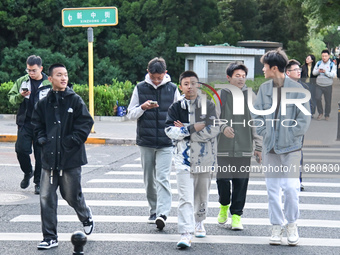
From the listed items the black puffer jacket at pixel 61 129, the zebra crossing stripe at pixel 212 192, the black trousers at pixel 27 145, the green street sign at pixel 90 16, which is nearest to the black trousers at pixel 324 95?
the green street sign at pixel 90 16

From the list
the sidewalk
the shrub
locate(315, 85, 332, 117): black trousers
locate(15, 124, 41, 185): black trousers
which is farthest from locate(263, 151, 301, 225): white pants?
the shrub

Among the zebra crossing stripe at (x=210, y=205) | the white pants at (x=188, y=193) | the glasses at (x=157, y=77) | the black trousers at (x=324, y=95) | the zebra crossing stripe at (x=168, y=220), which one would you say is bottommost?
the zebra crossing stripe at (x=210, y=205)

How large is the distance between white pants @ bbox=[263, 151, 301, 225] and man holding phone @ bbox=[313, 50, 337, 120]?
10.5 metres

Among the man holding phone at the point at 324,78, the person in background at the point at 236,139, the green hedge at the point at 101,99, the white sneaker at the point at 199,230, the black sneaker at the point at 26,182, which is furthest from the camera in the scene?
the green hedge at the point at 101,99

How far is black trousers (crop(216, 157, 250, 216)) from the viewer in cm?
730

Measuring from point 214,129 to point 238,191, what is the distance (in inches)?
39.2

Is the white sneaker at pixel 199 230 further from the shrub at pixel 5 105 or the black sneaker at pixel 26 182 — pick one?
the shrub at pixel 5 105

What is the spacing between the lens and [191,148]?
6.70 metres

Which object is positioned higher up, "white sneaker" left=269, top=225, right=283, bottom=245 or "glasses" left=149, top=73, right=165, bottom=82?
"glasses" left=149, top=73, right=165, bottom=82

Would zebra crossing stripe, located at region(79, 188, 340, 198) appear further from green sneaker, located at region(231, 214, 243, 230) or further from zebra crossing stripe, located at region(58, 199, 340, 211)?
green sneaker, located at region(231, 214, 243, 230)

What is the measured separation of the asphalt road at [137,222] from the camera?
668cm

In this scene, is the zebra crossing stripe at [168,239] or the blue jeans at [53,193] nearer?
the blue jeans at [53,193]

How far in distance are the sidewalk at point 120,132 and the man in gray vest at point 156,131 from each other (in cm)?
827

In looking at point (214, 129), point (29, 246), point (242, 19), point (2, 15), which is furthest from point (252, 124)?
point (242, 19)
